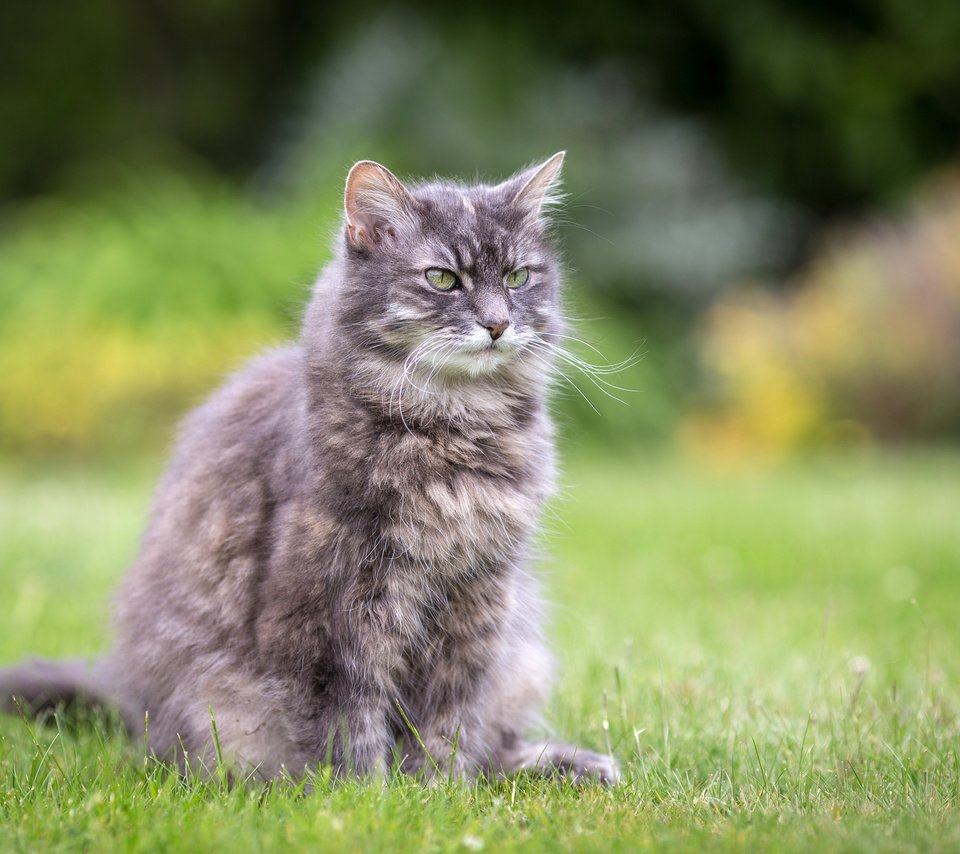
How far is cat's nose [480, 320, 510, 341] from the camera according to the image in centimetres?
289

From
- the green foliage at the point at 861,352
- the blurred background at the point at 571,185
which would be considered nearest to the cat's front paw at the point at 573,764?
the blurred background at the point at 571,185

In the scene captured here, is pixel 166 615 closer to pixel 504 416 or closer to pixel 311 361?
pixel 311 361

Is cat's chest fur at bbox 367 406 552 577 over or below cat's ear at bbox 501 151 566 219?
below

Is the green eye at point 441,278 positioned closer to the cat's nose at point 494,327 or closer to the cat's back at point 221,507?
the cat's nose at point 494,327

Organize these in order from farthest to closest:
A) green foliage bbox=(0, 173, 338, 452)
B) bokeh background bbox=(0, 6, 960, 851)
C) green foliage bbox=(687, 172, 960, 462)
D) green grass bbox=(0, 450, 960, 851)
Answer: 1. green foliage bbox=(687, 172, 960, 462)
2. green foliage bbox=(0, 173, 338, 452)
3. bokeh background bbox=(0, 6, 960, 851)
4. green grass bbox=(0, 450, 960, 851)

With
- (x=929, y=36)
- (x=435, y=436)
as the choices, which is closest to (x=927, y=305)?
(x=929, y=36)

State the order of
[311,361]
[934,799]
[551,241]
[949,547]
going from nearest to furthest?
[934,799]
[311,361]
[551,241]
[949,547]

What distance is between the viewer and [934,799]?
2.52 metres

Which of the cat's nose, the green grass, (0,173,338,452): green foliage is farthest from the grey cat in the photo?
(0,173,338,452): green foliage

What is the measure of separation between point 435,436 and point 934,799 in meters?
1.41

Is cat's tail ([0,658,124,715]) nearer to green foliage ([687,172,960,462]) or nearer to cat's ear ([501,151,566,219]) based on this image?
cat's ear ([501,151,566,219])

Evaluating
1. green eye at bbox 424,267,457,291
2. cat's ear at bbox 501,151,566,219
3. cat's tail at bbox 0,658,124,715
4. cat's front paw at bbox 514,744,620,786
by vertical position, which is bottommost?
cat's tail at bbox 0,658,124,715

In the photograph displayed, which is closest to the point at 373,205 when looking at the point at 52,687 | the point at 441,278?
the point at 441,278

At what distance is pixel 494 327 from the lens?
114 inches
